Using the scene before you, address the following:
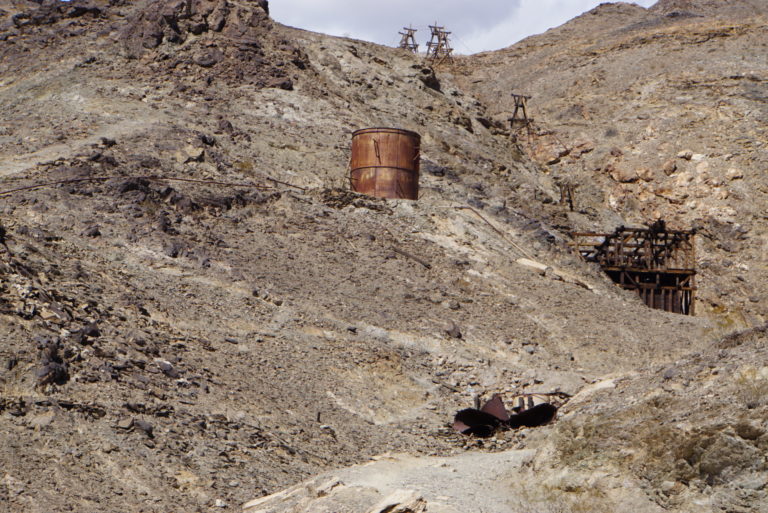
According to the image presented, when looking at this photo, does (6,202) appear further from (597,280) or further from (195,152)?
(597,280)

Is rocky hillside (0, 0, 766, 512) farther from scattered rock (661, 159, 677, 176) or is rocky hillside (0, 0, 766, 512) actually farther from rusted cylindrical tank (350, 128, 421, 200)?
rusted cylindrical tank (350, 128, 421, 200)

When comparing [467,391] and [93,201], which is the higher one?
[93,201]

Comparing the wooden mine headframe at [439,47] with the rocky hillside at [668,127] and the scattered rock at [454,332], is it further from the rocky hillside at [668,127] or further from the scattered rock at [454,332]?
the scattered rock at [454,332]

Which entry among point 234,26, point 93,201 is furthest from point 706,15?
point 93,201

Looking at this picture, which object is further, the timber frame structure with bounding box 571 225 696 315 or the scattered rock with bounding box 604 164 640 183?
the scattered rock with bounding box 604 164 640 183

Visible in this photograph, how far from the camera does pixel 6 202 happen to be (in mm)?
17297

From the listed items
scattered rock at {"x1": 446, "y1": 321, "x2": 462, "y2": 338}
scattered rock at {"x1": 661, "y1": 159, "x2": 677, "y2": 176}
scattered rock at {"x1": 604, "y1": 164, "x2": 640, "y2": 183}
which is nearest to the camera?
scattered rock at {"x1": 446, "y1": 321, "x2": 462, "y2": 338}

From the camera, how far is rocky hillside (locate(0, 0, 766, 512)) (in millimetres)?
8648

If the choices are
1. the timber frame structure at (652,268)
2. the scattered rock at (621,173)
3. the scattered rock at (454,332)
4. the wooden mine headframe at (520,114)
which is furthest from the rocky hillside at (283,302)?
the wooden mine headframe at (520,114)

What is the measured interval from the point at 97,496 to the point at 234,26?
2237 cm

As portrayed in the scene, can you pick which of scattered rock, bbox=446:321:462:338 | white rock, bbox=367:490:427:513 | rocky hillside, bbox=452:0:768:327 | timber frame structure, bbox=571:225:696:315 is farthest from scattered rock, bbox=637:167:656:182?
white rock, bbox=367:490:427:513

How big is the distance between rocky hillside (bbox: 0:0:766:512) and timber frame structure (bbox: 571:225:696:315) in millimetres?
1667

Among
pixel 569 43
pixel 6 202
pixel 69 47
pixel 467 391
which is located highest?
pixel 569 43

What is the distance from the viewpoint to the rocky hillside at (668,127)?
28969 millimetres
